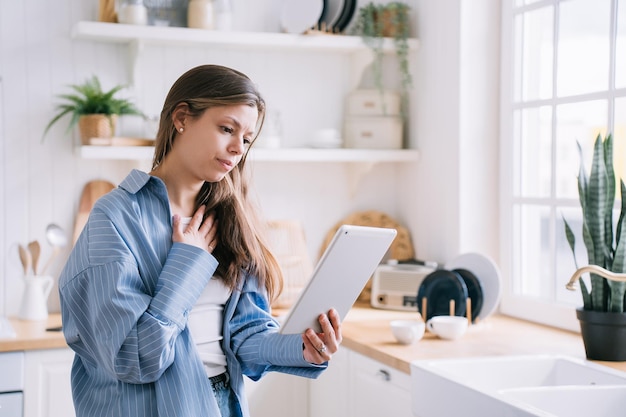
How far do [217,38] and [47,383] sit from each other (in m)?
1.41

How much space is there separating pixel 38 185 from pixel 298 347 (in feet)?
6.21

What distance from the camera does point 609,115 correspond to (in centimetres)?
A: 271

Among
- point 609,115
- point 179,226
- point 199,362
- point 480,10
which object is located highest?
point 480,10

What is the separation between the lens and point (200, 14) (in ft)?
10.5

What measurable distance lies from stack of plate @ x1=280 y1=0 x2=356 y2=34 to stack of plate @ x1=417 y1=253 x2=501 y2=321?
3.83ft

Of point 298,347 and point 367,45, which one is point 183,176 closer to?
point 298,347

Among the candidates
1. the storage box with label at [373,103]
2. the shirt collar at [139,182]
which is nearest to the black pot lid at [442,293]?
the storage box with label at [373,103]

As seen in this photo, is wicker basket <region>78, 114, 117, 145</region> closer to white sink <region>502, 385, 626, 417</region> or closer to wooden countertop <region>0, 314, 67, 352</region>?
wooden countertop <region>0, 314, 67, 352</region>

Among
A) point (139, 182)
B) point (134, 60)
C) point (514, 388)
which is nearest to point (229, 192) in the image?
point (139, 182)

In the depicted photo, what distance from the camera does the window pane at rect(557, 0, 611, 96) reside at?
2.77 m

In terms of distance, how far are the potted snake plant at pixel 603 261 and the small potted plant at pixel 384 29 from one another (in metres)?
1.27

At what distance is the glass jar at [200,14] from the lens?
3.20 meters

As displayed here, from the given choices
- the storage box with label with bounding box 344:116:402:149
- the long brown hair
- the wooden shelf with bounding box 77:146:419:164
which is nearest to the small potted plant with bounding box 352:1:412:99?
the storage box with label with bounding box 344:116:402:149

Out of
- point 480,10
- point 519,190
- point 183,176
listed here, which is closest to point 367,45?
point 480,10
